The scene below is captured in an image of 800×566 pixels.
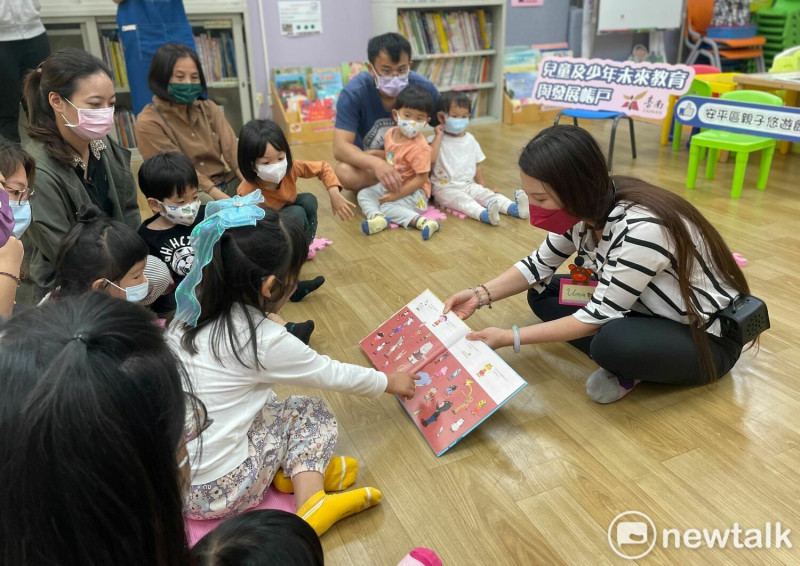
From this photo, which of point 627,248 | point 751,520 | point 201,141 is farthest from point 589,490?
point 201,141

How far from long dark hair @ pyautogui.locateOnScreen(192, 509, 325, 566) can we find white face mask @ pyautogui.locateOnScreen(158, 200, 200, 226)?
4.95 feet

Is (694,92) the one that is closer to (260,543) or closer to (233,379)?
(233,379)

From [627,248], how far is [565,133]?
318mm

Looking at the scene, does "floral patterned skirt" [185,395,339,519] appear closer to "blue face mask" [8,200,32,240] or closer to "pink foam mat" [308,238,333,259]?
"blue face mask" [8,200,32,240]

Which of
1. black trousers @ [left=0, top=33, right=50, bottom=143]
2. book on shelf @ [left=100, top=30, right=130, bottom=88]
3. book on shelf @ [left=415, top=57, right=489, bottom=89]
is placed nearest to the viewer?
black trousers @ [left=0, top=33, right=50, bottom=143]

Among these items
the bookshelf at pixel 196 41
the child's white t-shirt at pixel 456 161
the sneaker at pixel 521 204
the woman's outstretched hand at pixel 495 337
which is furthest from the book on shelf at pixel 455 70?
the woman's outstretched hand at pixel 495 337

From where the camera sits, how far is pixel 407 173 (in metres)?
3.14

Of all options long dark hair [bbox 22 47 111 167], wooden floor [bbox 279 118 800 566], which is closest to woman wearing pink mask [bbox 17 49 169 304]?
long dark hair [bbox 22 47 111 167]

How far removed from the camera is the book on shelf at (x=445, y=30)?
4977mm

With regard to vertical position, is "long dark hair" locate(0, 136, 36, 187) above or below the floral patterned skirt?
above

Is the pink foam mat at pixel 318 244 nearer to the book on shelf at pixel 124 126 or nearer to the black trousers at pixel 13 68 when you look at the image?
the black trousers at pixel 13 68

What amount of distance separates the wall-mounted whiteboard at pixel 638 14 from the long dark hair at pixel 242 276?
16.5 ft

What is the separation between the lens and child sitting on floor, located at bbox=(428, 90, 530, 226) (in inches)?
127

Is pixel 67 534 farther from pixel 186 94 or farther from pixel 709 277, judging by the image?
pixel 186 94
